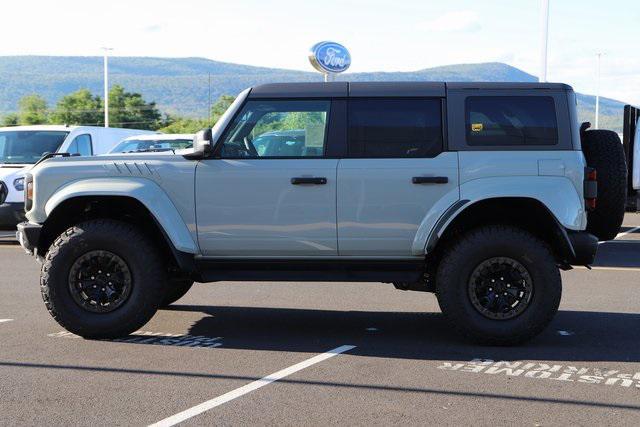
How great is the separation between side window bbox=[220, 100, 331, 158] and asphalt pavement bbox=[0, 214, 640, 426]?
155 cm

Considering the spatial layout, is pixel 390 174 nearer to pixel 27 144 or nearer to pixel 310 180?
pixel 310 180

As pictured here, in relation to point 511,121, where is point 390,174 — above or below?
below

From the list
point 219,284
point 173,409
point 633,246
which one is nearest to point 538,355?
point 173,409

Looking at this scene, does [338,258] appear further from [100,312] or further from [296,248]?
[100,312]

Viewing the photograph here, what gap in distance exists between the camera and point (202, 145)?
24.1ft

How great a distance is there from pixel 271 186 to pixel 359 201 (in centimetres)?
71

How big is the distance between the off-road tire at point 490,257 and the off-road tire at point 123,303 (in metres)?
2.34

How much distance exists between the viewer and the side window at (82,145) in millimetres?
16016

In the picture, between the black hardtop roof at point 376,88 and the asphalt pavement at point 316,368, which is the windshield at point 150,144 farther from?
the black hardtop roof at point 376,88

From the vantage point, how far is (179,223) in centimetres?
740

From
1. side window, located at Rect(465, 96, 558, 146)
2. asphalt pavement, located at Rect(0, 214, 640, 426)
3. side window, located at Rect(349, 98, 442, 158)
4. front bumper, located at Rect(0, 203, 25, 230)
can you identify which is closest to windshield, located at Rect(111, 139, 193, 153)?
front bumper, located at Rect(0, 203, 25, 230)

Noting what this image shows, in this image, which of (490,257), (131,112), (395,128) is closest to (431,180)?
(395,128)

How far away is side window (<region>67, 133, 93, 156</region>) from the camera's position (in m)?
16.0

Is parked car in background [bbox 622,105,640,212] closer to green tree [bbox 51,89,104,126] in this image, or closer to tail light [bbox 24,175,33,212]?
tail light [bbox 24,175,33,212]
